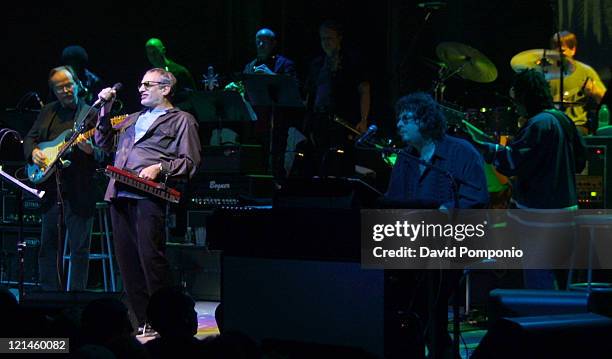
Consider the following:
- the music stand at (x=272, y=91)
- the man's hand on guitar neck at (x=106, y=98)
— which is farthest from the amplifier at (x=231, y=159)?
the man's hand on guitar neck at (x=106, y=98)

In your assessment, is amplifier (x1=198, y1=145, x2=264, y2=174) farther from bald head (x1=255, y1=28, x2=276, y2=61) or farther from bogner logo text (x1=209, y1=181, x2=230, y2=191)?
bald head (x1=255, y1=28, x2=276, y2=61)

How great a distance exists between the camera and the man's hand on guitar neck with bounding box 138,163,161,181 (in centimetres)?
760

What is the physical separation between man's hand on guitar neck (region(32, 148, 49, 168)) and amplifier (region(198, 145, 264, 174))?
1.76 meters

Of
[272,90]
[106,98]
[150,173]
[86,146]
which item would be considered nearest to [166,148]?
[150,173]

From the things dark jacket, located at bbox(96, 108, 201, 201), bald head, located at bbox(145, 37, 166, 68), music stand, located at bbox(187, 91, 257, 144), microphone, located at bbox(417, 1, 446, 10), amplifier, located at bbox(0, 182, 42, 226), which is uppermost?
microphone, located at bbox(417, 1, 446, 10)

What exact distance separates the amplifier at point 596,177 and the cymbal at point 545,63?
0.80 m

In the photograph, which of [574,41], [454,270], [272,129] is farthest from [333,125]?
[454,270]

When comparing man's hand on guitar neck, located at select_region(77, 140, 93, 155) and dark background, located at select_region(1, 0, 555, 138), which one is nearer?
man's hand on guitar neck, located at select_region(77, 140, 93, 155)

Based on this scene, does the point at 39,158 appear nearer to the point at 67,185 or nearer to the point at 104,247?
the point at 67,185

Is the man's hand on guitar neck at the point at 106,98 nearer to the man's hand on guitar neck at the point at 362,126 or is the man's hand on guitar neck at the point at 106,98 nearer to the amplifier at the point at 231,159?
the amplifier at the point at 231,159

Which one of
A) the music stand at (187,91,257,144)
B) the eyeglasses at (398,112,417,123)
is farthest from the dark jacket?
the music stand at (187,91,257,144)

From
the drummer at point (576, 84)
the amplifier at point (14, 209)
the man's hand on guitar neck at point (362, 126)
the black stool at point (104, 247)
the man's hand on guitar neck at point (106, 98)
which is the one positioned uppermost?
the drummer at point (576, 84)

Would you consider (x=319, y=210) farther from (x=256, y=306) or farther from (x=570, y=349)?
(x=570, y=349)

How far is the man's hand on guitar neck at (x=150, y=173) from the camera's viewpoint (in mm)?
7602
